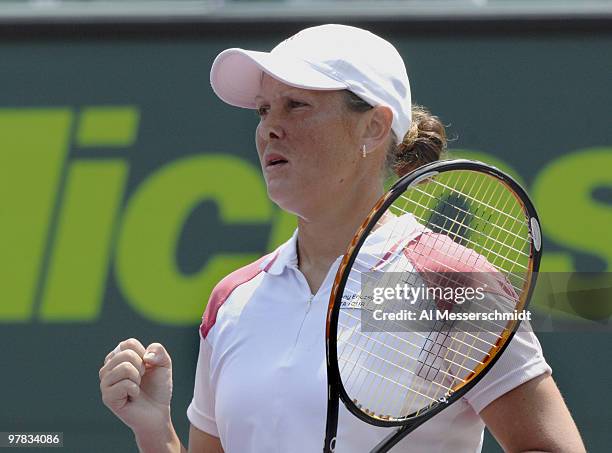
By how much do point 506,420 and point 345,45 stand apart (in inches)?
23.7

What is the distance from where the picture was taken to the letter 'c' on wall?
11.2ft

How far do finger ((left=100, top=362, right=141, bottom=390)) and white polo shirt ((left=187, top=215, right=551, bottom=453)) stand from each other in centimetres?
13

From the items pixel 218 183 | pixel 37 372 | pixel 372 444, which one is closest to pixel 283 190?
pixel 372 444

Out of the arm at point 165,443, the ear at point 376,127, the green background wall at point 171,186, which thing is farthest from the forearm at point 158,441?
the green background wall at point 171,186

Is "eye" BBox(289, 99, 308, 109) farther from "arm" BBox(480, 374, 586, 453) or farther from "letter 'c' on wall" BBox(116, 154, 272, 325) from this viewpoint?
"letter 'c' on wall" BBox(116, 154, 272, 325)

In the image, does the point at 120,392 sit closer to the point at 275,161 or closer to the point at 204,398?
the point at 204,398

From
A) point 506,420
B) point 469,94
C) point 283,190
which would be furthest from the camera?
point 469,94

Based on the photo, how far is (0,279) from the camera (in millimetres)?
3490

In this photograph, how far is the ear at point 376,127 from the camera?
1676mm

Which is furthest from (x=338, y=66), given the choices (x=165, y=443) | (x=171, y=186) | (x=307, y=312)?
(x=171, y=186)

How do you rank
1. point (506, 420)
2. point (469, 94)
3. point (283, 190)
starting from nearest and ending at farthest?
point (506, 420) → point (283, 190) → point (469, 94)

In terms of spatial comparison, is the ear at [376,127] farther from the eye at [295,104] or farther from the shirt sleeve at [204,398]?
the shirt sleeve at [204,398]

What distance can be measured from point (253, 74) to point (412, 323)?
479 mm

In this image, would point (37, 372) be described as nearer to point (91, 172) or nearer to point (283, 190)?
point (91, 172)
